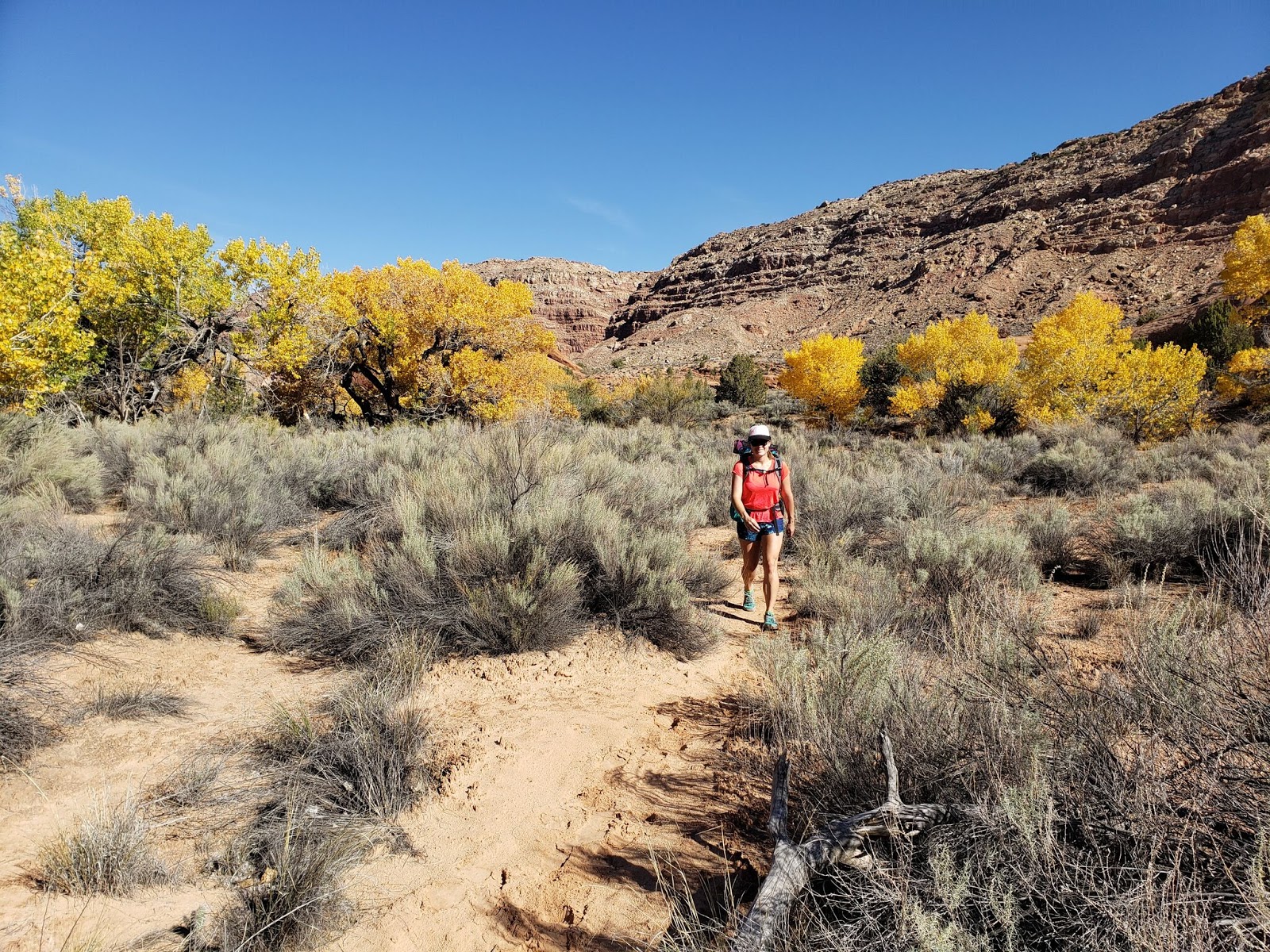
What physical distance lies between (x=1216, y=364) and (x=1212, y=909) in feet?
105

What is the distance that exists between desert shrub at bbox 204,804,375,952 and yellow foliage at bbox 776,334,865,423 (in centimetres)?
2378

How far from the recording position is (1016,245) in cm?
5300

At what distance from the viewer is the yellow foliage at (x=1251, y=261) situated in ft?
56.3

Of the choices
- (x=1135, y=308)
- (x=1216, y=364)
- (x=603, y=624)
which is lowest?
(x=603, y=624)

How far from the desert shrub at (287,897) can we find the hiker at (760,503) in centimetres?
348

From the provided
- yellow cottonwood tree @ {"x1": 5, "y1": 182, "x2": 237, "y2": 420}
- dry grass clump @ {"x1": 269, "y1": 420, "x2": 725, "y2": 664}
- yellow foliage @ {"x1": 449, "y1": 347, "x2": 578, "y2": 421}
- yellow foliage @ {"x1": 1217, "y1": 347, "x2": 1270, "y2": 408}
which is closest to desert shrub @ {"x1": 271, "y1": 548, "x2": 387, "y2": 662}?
dry grass clump @ {"x1": 269, "y1": 420, "x2": 725, "y2": 664}

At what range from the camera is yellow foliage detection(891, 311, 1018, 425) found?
68.4ft

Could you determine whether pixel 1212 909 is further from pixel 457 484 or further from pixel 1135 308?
pixel 1135 308

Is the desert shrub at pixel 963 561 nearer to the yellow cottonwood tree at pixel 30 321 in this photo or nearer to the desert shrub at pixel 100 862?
the desert shrub at pixel 100 862

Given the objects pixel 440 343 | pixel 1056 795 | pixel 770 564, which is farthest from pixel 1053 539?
pixel 440 343

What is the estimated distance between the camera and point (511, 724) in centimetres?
317

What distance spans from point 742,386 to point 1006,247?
39.5 metres

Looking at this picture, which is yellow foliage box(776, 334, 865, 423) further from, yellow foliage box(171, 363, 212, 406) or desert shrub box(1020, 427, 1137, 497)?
A: yellow foliage box(171, 363, 212, 406)

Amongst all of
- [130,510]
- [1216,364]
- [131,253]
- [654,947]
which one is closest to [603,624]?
[654,947]
